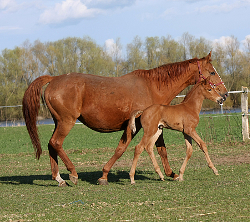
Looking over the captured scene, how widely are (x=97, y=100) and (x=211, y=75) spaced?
268cm

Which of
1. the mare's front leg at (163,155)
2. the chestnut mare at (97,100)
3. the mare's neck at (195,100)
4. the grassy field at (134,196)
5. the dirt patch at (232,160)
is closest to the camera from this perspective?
the grassy field at (134,196)

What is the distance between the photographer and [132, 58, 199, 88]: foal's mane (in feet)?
24.7

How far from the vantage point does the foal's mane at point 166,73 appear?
24.7 feet

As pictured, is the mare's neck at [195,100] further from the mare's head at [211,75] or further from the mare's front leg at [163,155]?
the mare's front leg at [163,155]

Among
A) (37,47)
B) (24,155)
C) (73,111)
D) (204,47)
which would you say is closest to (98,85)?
(73,111)

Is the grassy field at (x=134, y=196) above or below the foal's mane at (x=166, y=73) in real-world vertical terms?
below

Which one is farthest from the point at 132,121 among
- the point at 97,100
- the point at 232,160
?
the point at 232,160

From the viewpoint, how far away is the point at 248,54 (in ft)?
173

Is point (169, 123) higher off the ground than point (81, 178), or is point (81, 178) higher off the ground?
point (169, 123)

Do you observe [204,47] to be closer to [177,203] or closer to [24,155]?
[24,155]

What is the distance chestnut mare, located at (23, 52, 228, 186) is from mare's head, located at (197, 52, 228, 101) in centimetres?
3

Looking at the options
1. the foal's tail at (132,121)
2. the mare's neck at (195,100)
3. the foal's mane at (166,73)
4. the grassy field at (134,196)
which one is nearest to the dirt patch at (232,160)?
the grassy field at (134,196)

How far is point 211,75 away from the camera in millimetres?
7723

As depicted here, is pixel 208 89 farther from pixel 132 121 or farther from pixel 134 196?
pixel 134 196
